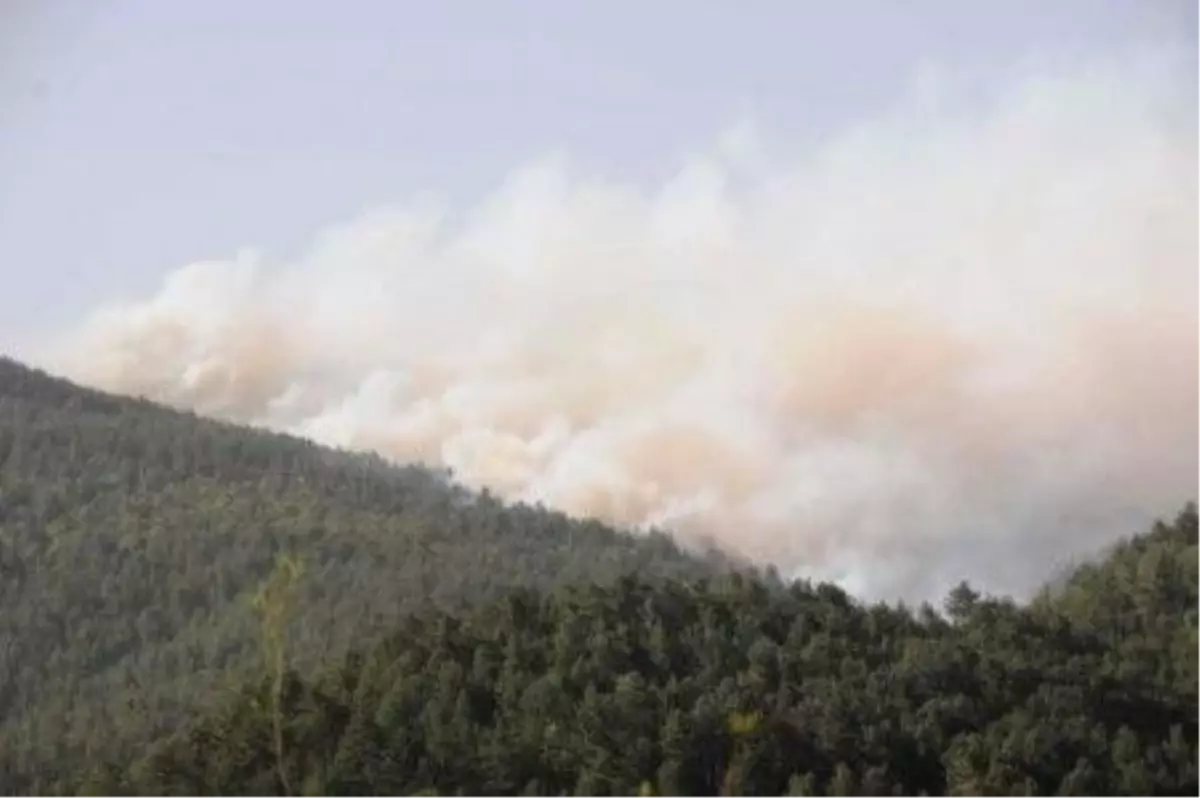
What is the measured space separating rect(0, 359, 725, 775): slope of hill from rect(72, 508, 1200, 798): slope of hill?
94.2 ft

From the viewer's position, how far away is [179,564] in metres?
146

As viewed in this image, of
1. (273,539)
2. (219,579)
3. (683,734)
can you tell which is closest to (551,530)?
(273,539)

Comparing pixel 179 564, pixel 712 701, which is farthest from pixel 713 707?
pixel 179 564

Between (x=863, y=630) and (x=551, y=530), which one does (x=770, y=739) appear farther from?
(x=551, y=530)

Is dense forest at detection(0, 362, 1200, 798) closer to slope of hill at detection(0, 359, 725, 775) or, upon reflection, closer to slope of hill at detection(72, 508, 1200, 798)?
slope of hill at detection(72, 508, 1200, 798)

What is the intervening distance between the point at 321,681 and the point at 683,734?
13228 millimetres

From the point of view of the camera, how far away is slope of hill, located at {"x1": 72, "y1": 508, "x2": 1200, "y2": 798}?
43156 mm

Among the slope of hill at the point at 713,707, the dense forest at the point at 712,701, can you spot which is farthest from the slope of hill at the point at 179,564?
the slope of hill at the point at 713,707

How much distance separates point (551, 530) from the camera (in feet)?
623

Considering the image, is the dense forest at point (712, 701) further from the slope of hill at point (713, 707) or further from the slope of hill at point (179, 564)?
the slope of hill at point (179, 564)

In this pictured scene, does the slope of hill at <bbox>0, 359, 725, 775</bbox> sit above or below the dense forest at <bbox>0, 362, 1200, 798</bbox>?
above

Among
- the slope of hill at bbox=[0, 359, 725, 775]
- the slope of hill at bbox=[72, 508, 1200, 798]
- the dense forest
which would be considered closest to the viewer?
the dense forest

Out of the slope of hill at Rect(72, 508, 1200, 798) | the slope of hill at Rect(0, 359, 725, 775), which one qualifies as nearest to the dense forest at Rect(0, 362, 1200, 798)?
the slope of hill at Rect(72, 508, 1200, 798)

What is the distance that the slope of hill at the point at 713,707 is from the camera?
4316 centimetres
